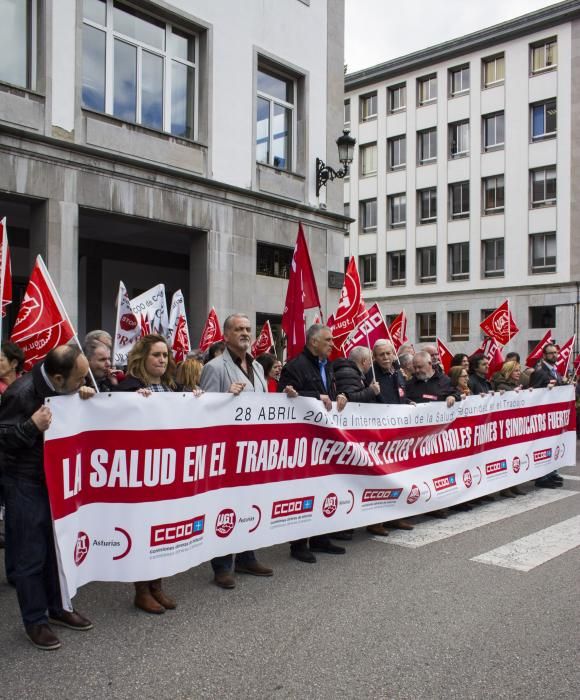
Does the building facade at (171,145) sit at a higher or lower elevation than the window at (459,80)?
lower

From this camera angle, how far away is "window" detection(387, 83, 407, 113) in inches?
1768

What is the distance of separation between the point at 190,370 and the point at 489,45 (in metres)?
39.6

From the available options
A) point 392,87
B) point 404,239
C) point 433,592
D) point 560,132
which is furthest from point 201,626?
point 392,87

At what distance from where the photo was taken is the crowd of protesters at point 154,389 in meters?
4.41

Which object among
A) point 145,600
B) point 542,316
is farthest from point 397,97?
point 145,600

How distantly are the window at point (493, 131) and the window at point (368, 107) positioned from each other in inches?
289

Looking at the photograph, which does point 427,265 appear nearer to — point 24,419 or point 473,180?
point 473,180

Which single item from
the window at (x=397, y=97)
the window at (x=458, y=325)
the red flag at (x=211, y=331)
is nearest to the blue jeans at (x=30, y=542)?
the red flag at (x=211, y=331)

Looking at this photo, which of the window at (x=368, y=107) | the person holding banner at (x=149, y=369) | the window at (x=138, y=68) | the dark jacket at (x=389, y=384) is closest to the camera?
the person holding banner at (x=149, y=369)

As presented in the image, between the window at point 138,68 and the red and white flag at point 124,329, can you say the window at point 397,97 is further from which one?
the red and white flag at point 124,329

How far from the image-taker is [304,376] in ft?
22.1

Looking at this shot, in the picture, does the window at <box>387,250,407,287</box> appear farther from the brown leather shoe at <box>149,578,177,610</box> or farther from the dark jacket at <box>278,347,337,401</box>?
the brown leather shoe at <box>149,578,177,610</box>

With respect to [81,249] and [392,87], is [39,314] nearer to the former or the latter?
[81,249]

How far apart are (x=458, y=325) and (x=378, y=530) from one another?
120ft
